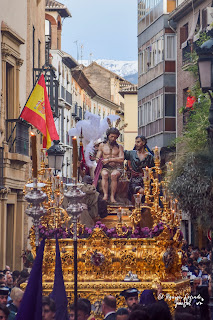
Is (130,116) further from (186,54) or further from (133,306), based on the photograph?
(133,306)

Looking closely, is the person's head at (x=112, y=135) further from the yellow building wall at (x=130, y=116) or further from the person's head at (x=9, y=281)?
the yellow building wall at (x=130, y=116)

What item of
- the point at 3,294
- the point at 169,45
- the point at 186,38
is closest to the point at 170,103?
the point at 169,45

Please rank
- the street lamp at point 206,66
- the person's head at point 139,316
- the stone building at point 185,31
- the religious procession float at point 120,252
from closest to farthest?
1. the person's head at point 139,316
2. the street lamp at point 206,66
3. the religious procession float at point 120,252
4. the stone building at point 185,31

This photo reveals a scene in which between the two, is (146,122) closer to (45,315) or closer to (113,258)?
(113,258)

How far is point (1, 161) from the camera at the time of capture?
25312 millimetres

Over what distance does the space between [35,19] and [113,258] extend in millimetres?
19249

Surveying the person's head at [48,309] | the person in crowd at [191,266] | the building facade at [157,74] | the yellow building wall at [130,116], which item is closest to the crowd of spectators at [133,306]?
the person's head at [48,309]

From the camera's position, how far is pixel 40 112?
26188mm

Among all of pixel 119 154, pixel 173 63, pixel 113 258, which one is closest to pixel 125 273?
pixel 113 258

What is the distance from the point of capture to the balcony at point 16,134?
26859 millimetres

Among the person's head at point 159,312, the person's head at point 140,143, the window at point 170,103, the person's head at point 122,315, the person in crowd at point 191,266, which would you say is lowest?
the person's head at point 122,315

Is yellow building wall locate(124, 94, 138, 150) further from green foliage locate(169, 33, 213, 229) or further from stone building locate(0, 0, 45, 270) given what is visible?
green foliage locate(169, 33, 213, 229)

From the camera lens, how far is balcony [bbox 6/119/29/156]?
88.1ft

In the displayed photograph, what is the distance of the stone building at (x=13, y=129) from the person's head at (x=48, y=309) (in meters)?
14.6
